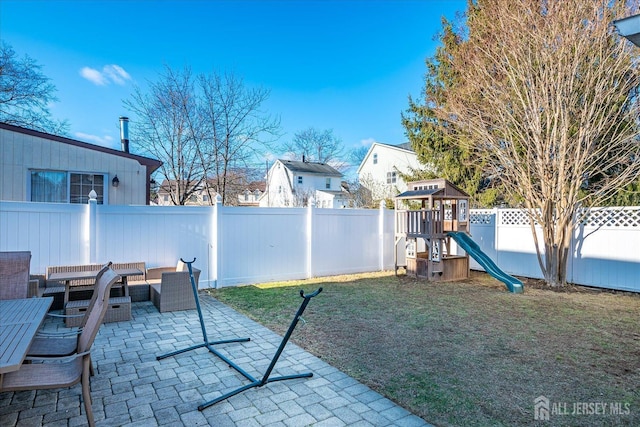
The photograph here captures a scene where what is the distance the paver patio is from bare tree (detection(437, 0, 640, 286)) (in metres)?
6.54

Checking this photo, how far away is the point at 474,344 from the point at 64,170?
28.1ft

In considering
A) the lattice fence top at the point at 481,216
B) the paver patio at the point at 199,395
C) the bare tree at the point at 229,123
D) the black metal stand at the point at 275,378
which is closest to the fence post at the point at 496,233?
the lattice fence top at the point at 481,216

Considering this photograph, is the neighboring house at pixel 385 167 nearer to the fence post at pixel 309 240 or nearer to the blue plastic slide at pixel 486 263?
the blue plastic slide at pixel 486 263

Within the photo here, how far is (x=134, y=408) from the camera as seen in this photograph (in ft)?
8.43

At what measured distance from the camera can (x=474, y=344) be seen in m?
3.99

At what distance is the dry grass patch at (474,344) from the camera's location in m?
2.74

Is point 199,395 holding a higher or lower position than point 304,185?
lower

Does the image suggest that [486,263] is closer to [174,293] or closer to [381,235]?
[381,235]

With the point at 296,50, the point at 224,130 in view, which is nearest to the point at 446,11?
the point at 296,50

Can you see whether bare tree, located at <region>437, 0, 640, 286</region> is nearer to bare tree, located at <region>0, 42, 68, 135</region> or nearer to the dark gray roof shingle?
bare tree, located at <region>0, 42, 68, 135</region>

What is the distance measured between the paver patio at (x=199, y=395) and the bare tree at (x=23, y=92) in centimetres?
1446

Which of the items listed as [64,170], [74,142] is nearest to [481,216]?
[74,142]

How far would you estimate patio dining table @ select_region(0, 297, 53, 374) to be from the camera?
1797 mm

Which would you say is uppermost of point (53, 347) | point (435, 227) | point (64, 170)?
point (64, 170)
